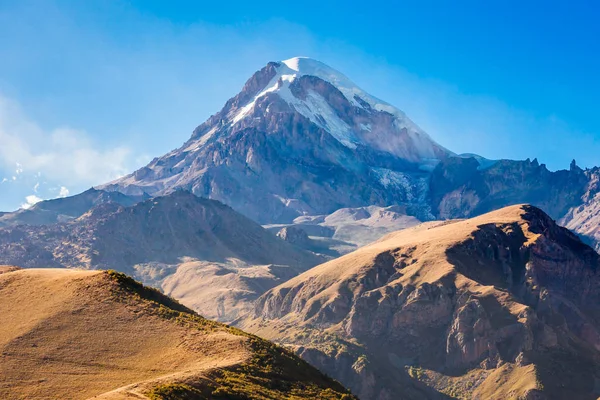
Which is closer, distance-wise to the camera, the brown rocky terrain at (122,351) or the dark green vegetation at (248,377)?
the dark green vegetation at (248,377)

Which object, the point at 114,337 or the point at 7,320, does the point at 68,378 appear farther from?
the point at 7,320

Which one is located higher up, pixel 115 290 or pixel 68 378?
pixel 115 290

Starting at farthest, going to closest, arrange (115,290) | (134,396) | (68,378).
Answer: (115,290)
(68,378)
(134,396)

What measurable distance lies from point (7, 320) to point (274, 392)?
47853mm

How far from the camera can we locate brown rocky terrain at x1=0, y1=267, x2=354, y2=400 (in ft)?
399

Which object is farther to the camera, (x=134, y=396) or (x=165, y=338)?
(x=165, y=338)

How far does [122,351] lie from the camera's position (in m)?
137

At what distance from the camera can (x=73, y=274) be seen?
16638 centimetres

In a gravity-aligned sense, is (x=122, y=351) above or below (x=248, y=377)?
above

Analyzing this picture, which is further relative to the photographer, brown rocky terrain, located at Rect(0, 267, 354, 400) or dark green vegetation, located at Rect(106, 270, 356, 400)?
brown rocky terrain, located at Rect(0, 267, 354, 400)

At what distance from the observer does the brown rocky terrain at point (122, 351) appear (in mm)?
121688

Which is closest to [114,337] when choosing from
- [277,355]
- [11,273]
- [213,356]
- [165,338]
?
[165,338]

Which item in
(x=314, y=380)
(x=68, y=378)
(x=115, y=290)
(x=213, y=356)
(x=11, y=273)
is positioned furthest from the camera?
(x=11, y=273)

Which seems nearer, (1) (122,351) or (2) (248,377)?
(2) (248,377)
